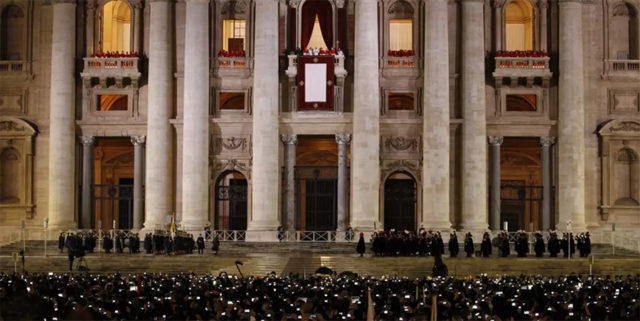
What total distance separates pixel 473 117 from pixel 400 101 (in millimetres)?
5108

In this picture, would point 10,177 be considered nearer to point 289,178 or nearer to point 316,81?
point 289,178

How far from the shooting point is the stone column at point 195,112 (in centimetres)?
6438

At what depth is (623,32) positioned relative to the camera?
6700cm

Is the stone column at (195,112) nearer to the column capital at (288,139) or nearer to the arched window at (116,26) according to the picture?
the column capital at (288,139)

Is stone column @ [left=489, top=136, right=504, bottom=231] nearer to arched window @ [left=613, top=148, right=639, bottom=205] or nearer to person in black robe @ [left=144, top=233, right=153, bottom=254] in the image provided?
arched window @ [left=613, top=148, right=639, bottom=205]

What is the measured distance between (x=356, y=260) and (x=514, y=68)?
19055mm

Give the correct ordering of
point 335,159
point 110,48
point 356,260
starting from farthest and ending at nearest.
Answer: point 335,159, point 110,48, point 356,260

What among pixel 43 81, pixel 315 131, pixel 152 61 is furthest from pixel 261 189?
pixel 43 81

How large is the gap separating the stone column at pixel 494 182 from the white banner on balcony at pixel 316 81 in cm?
1039

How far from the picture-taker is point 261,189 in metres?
63.9

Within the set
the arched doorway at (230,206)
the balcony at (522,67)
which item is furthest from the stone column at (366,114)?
the balcony at (522,67)

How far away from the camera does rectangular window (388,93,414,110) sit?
221ft

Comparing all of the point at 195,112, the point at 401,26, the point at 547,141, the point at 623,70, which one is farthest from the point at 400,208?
the point at 623,70

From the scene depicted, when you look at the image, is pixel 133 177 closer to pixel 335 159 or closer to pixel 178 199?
pixel 178 199
